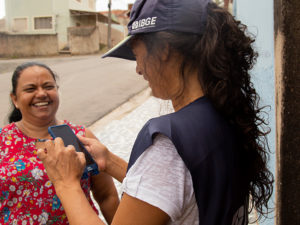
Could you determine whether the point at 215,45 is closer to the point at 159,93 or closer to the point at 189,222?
the point at 159,93

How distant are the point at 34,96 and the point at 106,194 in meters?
0.87

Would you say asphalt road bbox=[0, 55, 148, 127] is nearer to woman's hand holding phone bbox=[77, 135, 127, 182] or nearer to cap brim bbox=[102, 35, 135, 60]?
woman's hand holding phone bbox=[77, 135, 127, 182]

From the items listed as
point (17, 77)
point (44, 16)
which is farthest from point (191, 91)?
point (44, 16)

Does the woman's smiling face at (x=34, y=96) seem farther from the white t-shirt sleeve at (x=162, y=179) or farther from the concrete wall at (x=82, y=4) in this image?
the concrete wall at (x=82, y=4)

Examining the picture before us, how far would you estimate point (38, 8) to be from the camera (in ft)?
92.3

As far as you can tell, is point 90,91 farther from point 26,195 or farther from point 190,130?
point 190,130

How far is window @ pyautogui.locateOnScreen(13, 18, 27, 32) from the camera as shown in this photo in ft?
94.5

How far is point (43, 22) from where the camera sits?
2859 centimetres

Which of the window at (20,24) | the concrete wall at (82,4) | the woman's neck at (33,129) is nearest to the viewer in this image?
the woman's neck at (33,129)

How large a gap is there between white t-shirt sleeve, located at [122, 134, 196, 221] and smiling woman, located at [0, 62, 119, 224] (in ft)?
3.97

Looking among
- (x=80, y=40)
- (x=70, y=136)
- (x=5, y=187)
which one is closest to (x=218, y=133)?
(x=70, y=136)

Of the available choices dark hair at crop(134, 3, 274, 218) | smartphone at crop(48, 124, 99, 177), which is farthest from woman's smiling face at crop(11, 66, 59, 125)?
dark hair at crop(134, 3, 274, 218)

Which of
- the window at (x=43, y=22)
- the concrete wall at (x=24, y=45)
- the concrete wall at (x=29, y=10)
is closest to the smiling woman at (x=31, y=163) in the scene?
the concrete wall at (x=24, y=45)

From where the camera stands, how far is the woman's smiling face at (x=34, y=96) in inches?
91.4
